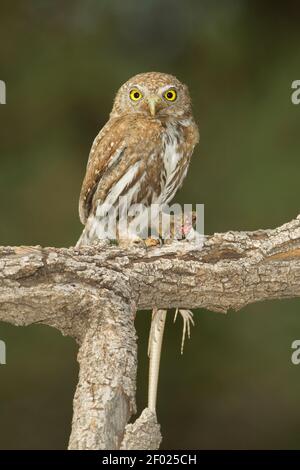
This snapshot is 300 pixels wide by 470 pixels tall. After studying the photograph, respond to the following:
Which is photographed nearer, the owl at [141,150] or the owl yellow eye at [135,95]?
the owl at [141,150]

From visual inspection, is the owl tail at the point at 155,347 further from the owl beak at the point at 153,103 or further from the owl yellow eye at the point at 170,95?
the owl yellow eye at the point at 170,95

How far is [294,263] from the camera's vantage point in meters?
3.78

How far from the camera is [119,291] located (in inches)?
134

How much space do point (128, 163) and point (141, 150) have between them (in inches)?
4.1

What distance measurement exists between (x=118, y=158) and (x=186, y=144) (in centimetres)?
43

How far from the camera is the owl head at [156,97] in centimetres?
480

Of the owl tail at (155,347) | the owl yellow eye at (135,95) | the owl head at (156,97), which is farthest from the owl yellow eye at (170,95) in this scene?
the owl tail at (155,347)

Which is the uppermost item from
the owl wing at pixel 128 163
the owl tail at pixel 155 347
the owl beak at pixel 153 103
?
the owl beak at pixel 153 103

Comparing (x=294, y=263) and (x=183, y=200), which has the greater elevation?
(x=183, y=200)

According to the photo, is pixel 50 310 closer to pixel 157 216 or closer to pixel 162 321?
pixel 162 321

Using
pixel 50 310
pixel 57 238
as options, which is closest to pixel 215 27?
pixel 57 238

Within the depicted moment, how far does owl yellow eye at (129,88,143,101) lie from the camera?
486cm

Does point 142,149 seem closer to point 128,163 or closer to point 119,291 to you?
point 128,163

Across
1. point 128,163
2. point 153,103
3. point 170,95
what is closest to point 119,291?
point 128,163
